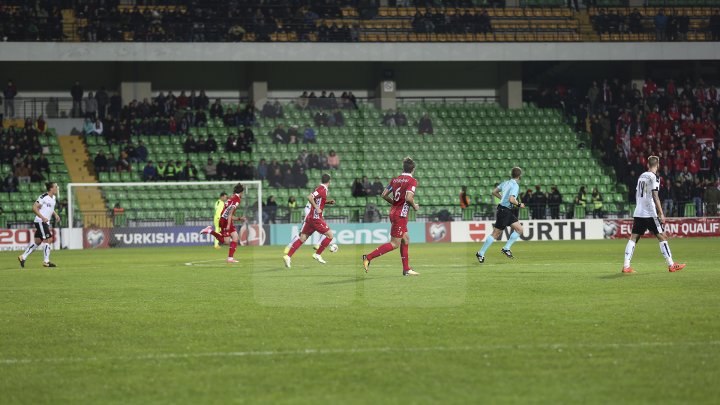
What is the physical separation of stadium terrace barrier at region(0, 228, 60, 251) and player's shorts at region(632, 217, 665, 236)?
2720cm

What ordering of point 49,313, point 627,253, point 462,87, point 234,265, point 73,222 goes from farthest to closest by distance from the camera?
point 462,87 → point 73,222 → point 234,265 → point 627,253 → point 49,313

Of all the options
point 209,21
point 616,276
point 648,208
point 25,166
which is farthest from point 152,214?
point 648,208

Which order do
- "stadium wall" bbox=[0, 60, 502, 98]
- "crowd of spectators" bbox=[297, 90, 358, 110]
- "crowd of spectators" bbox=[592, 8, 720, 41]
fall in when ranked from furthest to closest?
"crowd of spectators" bbox=[592, 8, 720, 41], "stadium wall" bbox=[0, 60, 502, 98], "crowd of spectators" bbox=[297, 90, 358, 110]

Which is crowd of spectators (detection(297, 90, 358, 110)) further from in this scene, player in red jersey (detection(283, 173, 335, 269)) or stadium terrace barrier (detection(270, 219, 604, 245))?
player in red jersey (detection(283, 173, 335, 269))

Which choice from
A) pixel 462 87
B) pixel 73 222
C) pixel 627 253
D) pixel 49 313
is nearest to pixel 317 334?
pixel 49 313

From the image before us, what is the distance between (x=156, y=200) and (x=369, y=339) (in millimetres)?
32447

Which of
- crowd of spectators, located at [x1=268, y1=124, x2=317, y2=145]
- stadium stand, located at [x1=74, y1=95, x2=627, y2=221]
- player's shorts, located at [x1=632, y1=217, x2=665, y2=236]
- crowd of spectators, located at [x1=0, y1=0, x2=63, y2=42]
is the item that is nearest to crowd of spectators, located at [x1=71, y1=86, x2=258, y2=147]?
stadium stand, located at [x1=74, y1=95, x2=627, y2=221]

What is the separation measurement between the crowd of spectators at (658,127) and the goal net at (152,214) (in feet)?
57.3

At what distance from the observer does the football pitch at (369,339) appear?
330 inches

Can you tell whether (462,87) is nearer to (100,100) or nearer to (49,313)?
(100,100)

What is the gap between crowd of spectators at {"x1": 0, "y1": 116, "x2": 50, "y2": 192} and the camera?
140 feet

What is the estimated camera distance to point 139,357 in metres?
10.2

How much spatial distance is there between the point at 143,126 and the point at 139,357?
38.2m

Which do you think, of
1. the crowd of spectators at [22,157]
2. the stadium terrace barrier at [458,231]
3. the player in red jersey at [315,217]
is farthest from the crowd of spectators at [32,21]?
the player in red jersey at [315,217]
